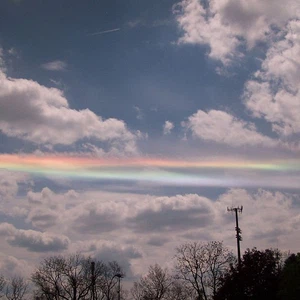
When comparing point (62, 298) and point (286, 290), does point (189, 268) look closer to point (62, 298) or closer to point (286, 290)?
point (62, 298)

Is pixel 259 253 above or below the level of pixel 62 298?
above

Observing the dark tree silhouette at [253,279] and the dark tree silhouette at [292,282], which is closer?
the dark tree silhouette at [292,282]

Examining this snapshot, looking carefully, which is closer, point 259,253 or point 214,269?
point 259,253

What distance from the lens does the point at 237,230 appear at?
5875 cm

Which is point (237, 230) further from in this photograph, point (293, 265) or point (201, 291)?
point (293, 265)

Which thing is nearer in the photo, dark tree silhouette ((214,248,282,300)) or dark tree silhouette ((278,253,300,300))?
dark tree silhouette ((278,253,300,300))

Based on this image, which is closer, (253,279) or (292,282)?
(292,282)

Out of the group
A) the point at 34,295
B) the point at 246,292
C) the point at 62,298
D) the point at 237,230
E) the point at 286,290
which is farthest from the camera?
the point at 34,295

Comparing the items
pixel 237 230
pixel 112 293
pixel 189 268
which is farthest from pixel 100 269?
pixel 237 230

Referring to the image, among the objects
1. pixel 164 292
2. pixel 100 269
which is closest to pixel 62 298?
pixel 100 269

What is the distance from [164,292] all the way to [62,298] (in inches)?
657

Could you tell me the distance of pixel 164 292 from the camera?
243 feet

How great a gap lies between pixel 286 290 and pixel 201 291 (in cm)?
2552

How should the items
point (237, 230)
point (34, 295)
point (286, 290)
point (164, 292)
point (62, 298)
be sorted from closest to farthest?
point (286, 290) → point (237, 230) → point (62, 298) → point (164, 292) → point (34, 295)
